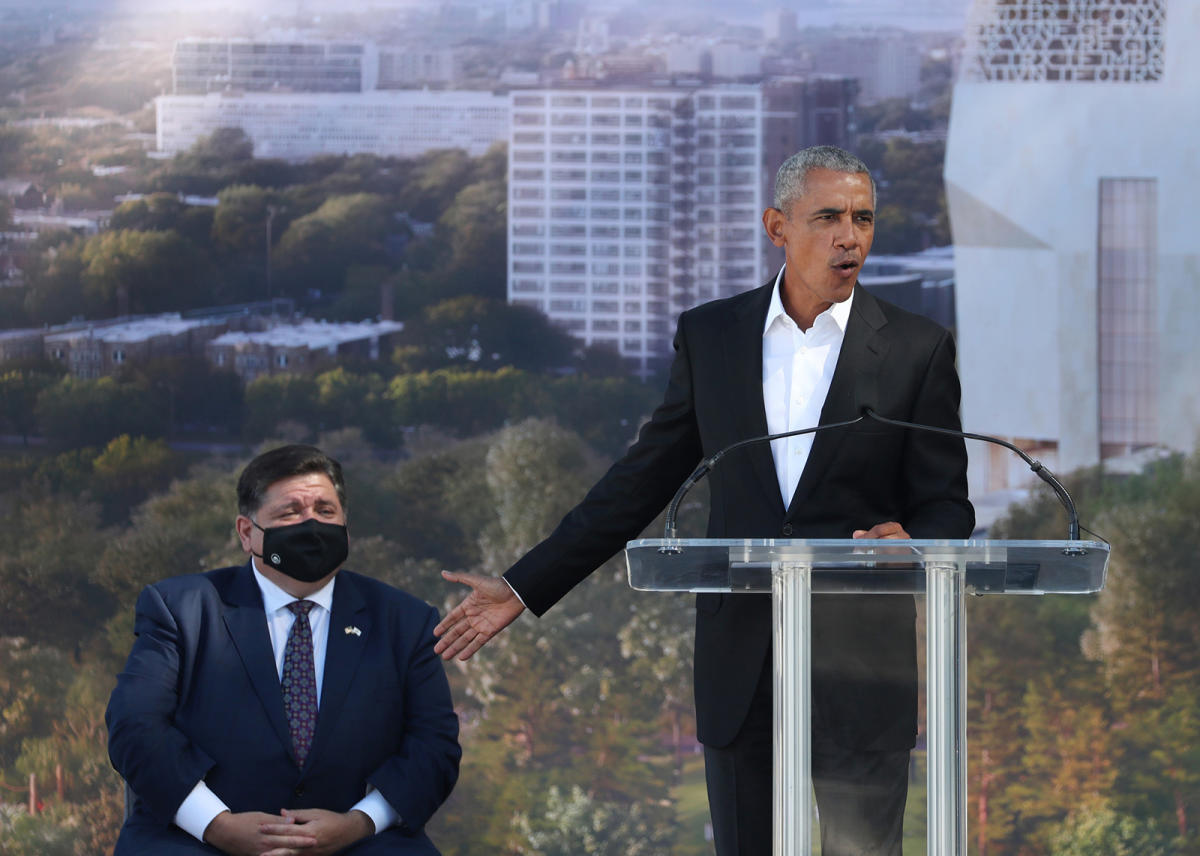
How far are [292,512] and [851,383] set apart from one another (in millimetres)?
1150

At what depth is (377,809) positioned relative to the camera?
2742 millimetres

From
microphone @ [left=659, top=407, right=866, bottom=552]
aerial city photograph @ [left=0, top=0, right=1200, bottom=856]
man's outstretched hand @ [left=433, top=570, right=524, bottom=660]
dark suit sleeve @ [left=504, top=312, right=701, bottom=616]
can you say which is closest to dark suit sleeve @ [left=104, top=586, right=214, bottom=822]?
man's outstretched hand @ [left=433, top=570, right=524, bottom=660]

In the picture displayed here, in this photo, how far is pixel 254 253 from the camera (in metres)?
7.23

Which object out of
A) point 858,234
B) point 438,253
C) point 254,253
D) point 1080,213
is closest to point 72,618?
point 254,253

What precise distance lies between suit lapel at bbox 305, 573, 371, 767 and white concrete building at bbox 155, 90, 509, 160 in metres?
4.56

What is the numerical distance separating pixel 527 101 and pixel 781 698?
5619 mm

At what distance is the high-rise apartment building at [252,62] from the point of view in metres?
7.24

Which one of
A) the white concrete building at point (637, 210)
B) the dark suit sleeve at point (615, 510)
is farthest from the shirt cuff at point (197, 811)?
the white concrete building at point (637, 210)

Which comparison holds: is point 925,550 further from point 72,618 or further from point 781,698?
point 72,618

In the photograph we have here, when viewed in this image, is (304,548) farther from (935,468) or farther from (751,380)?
(935,468)

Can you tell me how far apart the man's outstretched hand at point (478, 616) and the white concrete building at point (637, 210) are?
14.7 ft

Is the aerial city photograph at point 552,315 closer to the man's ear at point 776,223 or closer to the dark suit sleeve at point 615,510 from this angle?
the dark suit sleeve at point 615,510

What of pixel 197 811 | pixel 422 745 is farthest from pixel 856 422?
pixel 197 811

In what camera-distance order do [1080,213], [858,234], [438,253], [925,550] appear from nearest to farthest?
1. [925,550]
2. [858,234]
3. [1080,213]
4. [438,253]
